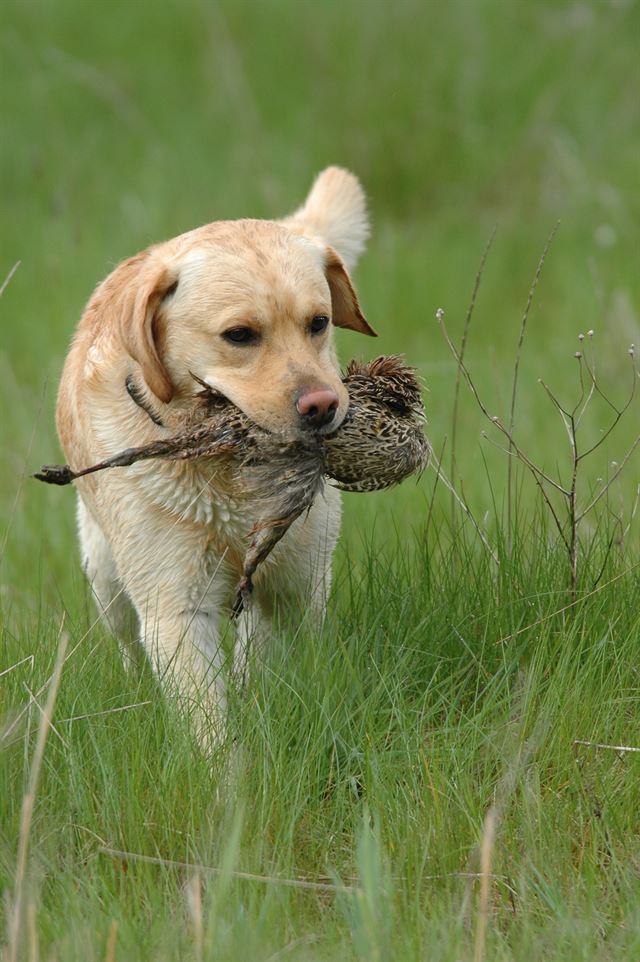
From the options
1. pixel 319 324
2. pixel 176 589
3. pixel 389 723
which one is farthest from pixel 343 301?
pixel 389 723

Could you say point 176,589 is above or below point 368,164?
below

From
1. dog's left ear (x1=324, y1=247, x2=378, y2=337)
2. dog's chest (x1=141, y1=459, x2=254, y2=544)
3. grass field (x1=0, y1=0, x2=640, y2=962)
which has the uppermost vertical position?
dog's left ear (x1=324, y1=247, x2=378, y2=337)

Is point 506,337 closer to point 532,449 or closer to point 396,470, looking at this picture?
point 532,449

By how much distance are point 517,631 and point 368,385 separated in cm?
71

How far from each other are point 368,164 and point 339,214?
4.78 meters

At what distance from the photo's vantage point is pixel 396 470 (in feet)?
10.2

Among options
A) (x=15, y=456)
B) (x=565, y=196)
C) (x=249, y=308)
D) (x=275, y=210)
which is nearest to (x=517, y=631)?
(x=249, y=308)

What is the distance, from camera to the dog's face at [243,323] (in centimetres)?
317

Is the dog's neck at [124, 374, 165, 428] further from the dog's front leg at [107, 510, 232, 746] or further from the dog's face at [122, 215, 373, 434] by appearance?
the dog's front leg at [107, 510, 232, 746]

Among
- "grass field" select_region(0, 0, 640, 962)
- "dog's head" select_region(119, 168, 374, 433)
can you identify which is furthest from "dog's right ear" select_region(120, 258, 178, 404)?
"grass field" select_region(0, 0, 640, 962)

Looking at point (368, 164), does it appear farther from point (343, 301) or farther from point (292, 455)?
point (292, 455)

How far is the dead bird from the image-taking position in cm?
307

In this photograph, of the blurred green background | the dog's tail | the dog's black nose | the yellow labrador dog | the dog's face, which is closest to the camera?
the dog's black nose

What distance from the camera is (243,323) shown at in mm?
3303
